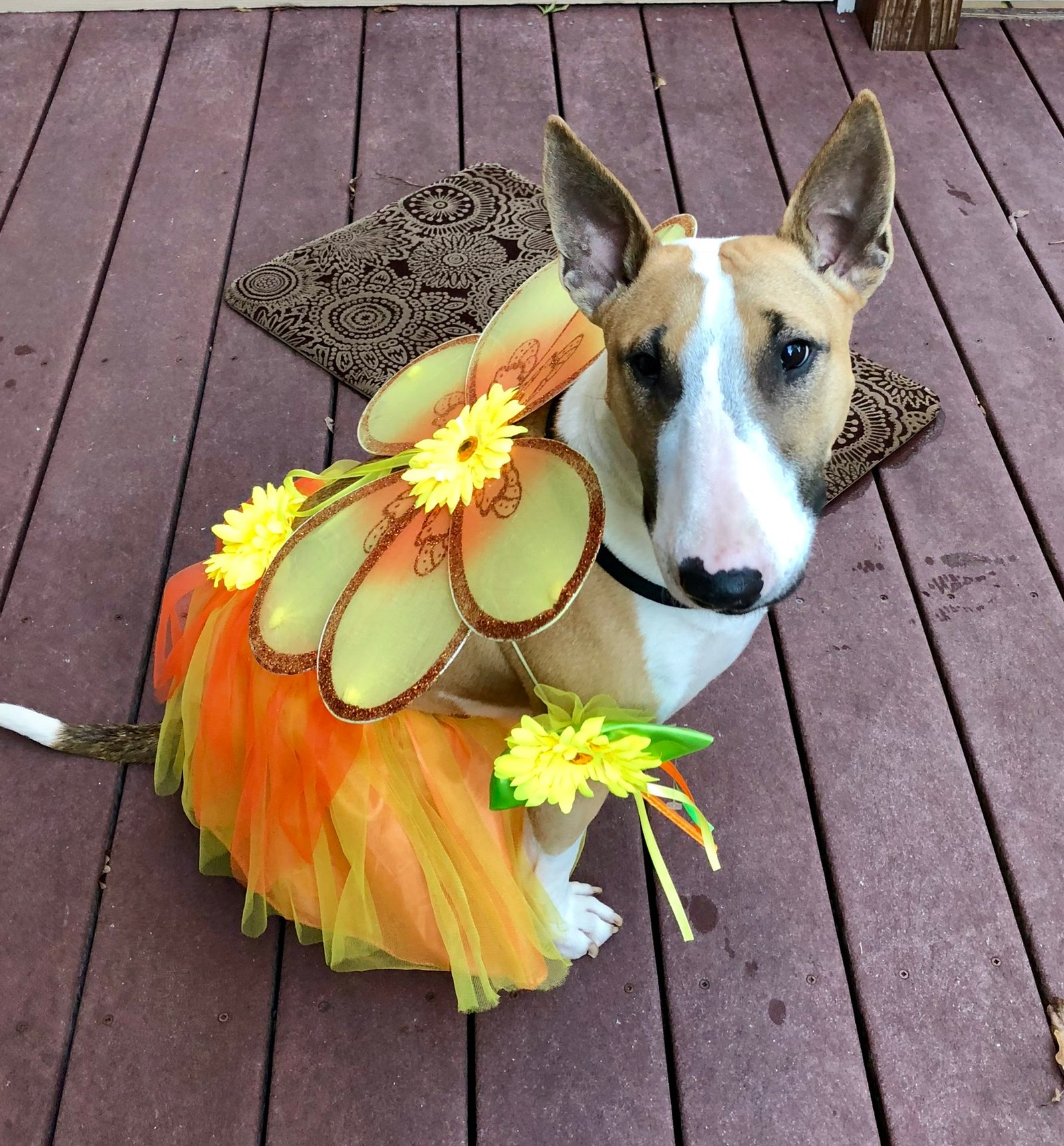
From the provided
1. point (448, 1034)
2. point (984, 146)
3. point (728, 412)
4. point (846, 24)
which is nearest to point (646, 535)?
point (728, 412)

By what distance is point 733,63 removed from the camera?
3605 mm

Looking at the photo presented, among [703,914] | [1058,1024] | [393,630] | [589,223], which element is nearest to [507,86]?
[589,223]

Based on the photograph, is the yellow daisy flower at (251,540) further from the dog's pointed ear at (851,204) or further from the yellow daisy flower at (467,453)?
the dog's pointed ear at (851,204)

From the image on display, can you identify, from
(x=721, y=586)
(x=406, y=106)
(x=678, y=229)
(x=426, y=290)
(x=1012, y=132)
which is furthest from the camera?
(x=406, y=106)

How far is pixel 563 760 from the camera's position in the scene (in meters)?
1.37

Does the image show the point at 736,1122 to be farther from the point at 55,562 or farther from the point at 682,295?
the point at 55,562

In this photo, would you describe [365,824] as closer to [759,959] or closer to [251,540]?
[251,540]

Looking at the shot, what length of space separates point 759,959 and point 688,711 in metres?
0.52

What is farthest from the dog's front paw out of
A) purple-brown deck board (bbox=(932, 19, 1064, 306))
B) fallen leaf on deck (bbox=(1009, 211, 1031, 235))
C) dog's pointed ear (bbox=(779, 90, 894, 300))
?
fallen leaf on deck (bbox=(1009, 211, 1031, 235))

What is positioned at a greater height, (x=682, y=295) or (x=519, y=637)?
(x=682, y=295)

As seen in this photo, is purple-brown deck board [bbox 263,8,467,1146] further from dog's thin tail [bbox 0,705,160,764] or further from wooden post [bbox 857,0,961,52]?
wooden post [bbox 857,0,961,52]

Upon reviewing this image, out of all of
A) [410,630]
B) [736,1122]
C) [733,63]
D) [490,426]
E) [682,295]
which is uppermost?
[682,295]

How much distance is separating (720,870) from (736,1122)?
0.44m

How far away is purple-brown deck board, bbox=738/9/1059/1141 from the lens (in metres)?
1.70
